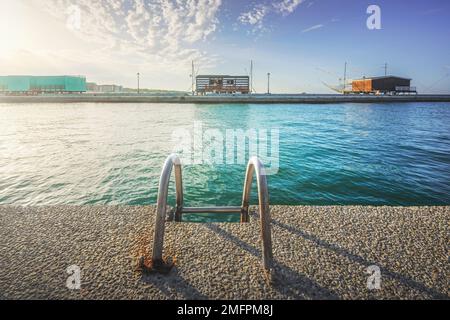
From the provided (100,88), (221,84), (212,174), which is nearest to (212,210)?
(212,174)

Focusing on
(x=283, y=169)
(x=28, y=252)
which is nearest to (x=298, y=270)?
(x=28, y=252)

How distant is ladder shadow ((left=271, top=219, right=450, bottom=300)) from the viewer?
7.94 ft

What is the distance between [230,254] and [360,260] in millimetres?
1657

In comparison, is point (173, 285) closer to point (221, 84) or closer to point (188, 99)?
point (188, 99)

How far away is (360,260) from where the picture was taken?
2891mm

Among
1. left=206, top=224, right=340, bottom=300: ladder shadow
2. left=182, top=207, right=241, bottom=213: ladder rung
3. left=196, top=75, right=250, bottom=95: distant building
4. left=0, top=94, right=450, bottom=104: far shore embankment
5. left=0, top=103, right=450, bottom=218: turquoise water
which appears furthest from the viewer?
left=196, top=75, right=250, bottom=95: distant building

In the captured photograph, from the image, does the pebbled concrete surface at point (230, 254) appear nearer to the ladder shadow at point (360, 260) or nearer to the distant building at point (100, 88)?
the ladder shadow at point (360, 260)

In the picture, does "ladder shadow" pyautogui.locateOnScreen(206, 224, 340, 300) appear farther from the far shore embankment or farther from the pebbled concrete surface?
the far shore embankment

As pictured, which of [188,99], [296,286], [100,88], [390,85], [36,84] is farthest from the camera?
[100,88]

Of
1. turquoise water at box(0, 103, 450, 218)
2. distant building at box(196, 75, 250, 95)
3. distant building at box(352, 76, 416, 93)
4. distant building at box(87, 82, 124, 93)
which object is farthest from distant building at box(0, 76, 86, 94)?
distant building at box(352, 76, 416, 93)

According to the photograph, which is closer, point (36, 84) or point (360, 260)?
point (360, 260)

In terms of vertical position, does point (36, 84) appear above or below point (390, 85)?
below

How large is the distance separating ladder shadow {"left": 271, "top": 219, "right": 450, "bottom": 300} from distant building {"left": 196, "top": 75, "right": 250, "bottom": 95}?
70789 mm
